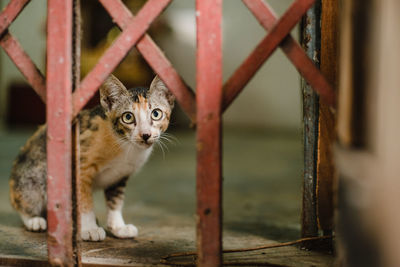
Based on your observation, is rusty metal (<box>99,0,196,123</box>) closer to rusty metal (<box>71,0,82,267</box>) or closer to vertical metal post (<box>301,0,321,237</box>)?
rusty metal (<box>71,0,82,267</box>)

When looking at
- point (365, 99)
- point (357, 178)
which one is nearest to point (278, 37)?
point (365, 99)

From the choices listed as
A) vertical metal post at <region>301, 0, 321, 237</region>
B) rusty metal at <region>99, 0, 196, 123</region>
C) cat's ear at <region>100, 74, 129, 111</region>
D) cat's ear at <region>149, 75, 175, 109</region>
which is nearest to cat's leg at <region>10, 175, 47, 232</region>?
cat's ear at <region>100, 74, 129, 111</region>

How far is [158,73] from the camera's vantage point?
1.98 m

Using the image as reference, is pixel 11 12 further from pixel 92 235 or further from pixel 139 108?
pixel 92 235

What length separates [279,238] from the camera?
Result: 305 cm

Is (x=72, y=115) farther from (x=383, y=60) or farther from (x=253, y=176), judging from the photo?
(x=253, y=176)

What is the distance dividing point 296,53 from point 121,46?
0.71 m

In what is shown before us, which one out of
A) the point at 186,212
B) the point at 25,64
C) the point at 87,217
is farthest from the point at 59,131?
the point at 186,212

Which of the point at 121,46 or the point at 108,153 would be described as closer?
the point at 121,46

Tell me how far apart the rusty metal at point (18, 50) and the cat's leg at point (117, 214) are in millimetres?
1120

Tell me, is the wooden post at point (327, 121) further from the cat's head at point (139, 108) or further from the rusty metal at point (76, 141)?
the rusty metal at point (76, 141)

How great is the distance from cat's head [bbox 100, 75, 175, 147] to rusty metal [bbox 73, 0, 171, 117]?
0.46 m

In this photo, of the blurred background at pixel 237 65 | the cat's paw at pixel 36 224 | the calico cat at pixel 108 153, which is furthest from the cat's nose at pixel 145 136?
the blurred background at pixel 237 65

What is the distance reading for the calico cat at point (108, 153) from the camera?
8.35ft
